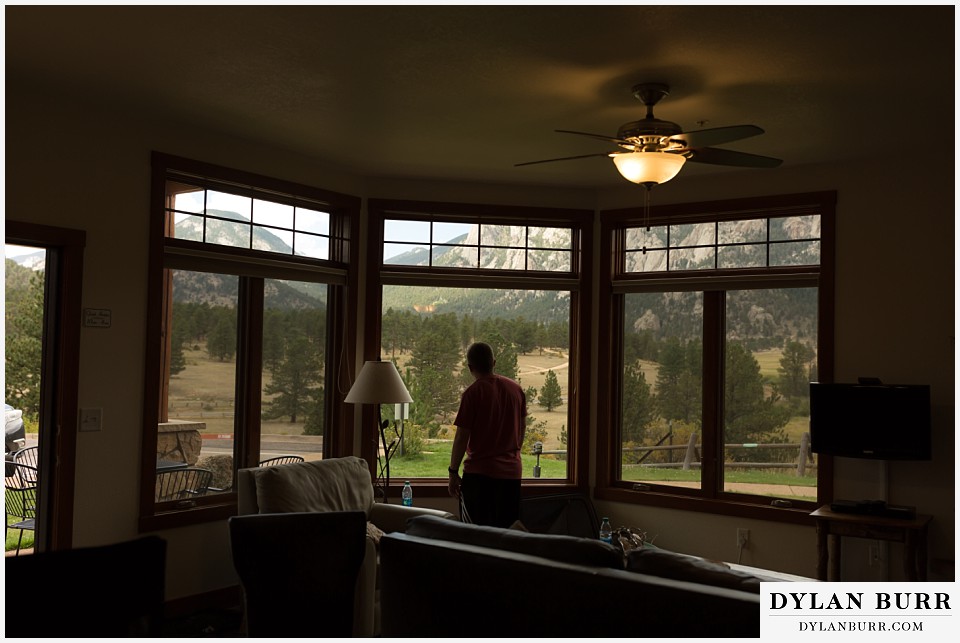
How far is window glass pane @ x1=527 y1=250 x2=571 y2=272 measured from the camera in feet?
20.8

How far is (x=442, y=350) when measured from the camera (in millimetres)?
6309

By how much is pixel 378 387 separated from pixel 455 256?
137 cm

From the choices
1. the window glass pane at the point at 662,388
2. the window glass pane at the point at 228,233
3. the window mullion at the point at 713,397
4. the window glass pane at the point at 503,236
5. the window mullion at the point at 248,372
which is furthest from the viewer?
the window glass pane at the point at 503,236

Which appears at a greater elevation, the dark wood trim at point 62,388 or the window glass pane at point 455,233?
the window glass pane at point 455,233

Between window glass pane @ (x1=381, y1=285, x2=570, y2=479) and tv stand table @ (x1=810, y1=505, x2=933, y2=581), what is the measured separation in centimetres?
200

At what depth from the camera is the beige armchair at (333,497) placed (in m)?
4.07

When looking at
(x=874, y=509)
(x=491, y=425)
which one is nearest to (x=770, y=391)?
(x=874, y=509)

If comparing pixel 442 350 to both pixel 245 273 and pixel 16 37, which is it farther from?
pixel 16 37

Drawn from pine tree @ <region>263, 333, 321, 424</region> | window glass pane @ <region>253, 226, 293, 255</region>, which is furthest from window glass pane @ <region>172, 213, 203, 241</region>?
pine tree @ <region>263, 333, 321, 424</region>

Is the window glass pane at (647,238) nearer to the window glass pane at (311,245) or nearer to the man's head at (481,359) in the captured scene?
the man's head at (481,359)

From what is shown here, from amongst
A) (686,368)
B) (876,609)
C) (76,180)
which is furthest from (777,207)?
(76,180)

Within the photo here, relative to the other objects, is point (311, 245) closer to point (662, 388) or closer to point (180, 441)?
point (180, 441)

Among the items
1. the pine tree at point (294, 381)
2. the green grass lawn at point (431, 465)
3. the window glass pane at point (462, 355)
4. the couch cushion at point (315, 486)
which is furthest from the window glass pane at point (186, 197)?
the green grass lawn at point (431, 465)

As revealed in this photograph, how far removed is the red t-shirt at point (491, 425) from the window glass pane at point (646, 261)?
170 cm
